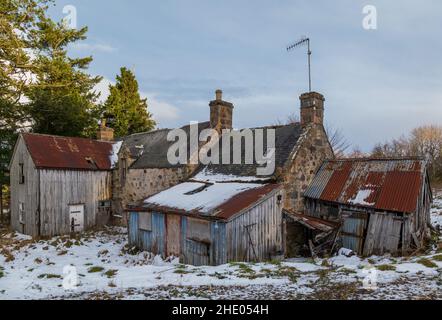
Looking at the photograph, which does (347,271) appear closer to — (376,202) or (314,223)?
(314,223)

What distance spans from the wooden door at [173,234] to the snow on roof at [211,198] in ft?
1.65

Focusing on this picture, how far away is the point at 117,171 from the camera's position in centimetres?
2517

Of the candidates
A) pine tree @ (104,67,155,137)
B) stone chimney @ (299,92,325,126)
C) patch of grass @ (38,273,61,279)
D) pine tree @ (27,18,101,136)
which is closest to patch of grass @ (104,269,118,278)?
patch of grass @ (38,273,61,279)

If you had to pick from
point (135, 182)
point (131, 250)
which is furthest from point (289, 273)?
point (135, 182)

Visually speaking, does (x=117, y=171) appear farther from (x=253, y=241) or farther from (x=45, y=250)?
(x=253, y=241)

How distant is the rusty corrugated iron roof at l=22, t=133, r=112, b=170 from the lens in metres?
21.9

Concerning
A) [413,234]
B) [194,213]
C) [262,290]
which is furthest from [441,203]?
[262,290]

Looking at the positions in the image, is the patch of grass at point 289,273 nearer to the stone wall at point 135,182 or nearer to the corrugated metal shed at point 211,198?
the corrugated metal shed at point 211,198

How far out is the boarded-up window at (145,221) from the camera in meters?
16.2

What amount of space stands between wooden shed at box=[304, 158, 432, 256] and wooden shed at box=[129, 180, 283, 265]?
11.0 ft

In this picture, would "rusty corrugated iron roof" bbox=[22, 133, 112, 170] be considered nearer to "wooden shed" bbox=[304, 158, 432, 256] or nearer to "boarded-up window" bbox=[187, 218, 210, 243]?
"boarded-up window" bbox=[187, 218, 210, 243]

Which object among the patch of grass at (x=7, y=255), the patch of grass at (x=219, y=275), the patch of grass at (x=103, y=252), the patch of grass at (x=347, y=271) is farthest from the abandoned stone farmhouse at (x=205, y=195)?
the patch of grass at (x=7, y=255)

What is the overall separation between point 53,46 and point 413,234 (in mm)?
36350
